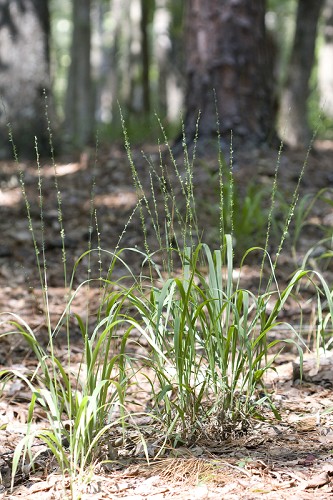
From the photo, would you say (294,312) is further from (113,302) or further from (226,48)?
(226,48)

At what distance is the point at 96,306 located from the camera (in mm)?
3750

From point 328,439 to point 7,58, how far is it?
16.0ft

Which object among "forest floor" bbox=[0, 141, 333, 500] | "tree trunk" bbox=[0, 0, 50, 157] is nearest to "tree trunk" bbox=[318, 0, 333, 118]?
"forest floor" bbox=[0, 141, 333, 500]

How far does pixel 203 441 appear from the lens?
218 centimetres

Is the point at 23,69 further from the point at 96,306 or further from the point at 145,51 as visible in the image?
the point at 145,51

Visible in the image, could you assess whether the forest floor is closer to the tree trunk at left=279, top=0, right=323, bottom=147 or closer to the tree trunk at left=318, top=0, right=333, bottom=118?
the tree trunk at left=279, top=0, right=323, bottom=147

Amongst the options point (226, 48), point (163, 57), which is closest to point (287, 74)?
point (226, 48)

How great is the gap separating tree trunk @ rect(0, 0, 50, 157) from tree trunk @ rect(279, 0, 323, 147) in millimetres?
2658

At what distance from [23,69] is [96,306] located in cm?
314

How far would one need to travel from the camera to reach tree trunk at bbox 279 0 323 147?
732 centimetres

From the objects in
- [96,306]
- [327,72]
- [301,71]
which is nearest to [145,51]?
[327,72]

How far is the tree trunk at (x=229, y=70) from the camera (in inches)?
215

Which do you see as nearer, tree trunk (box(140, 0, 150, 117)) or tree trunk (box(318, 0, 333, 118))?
tree trunk (box(318, 0, 333, 118))

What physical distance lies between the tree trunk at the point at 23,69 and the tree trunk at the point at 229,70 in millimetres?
1409
